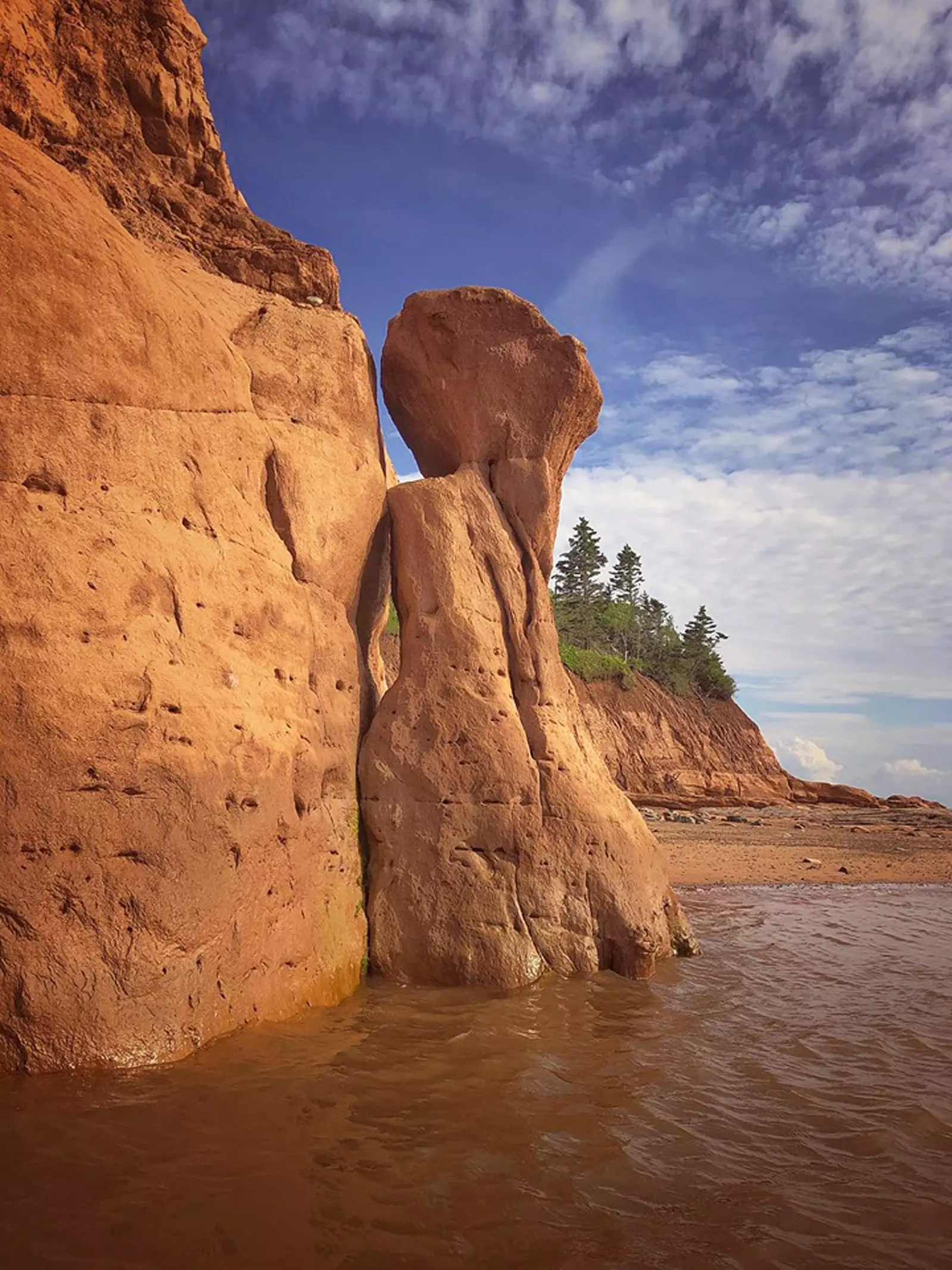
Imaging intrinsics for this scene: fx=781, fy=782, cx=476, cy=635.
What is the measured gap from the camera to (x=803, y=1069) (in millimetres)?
4695

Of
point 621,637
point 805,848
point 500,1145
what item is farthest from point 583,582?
point 500,1145

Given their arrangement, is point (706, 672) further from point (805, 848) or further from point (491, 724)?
point (491, 724)

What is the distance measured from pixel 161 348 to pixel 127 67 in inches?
136

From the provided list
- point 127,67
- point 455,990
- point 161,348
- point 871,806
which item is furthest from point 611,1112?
point 871,806

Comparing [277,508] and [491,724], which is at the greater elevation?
[277,508]

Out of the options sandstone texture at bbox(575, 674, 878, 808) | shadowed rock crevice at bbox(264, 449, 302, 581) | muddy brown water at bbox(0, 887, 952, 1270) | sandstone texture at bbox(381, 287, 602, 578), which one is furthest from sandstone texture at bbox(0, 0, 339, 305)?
sandstone texture at bbox(575, 674, 878, 808)

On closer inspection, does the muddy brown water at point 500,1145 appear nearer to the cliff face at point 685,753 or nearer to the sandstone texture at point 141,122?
the sandstone texture at point 141,122

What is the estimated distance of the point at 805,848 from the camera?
18344 millimetres

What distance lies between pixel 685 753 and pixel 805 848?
12.6m

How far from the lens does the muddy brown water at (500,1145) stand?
271 centimetres

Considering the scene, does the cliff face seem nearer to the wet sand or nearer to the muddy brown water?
the wet sand

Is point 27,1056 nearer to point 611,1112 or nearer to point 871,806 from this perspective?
point 611,1112


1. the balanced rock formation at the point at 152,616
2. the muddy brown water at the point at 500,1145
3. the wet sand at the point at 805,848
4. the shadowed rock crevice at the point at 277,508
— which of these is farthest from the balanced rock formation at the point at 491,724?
the wet sand at the point at 805,848

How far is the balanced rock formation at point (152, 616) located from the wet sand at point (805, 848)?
31.0 feet
